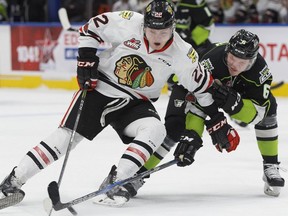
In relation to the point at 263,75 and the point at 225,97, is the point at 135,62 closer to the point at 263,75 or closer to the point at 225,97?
the point at 225,97

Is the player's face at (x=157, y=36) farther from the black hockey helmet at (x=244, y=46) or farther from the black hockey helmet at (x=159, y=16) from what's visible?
the black hockey helmet at (x=244, y=46)

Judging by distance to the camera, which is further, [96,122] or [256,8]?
[256,8]


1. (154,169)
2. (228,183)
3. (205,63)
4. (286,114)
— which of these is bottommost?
(286,114)

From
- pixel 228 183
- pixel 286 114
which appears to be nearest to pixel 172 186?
pixel 228 183

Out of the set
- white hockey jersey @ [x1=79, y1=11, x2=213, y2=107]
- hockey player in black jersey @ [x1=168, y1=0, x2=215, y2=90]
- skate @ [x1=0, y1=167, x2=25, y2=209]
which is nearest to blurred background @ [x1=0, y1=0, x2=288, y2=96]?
hockey player in black jersey @ [x1=168, y1=0, x2=215, y2=90]

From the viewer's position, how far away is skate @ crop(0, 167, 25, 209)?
145 inches

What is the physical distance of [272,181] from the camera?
4199mm

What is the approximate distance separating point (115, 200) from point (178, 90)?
2.48ft

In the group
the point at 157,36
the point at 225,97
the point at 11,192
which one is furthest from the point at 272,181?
the point at 11,192

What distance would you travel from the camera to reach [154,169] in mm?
4016

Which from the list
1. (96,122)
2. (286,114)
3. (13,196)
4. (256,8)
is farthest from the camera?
(256,8)

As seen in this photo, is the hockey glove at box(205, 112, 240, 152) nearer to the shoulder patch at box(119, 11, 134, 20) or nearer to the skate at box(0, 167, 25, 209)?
the shoulder patch at box(119, 11, 134, 20)

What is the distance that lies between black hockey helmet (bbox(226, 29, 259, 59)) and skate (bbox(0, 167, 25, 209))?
3.90 feet

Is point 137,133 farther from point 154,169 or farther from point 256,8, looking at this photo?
point 256,8
